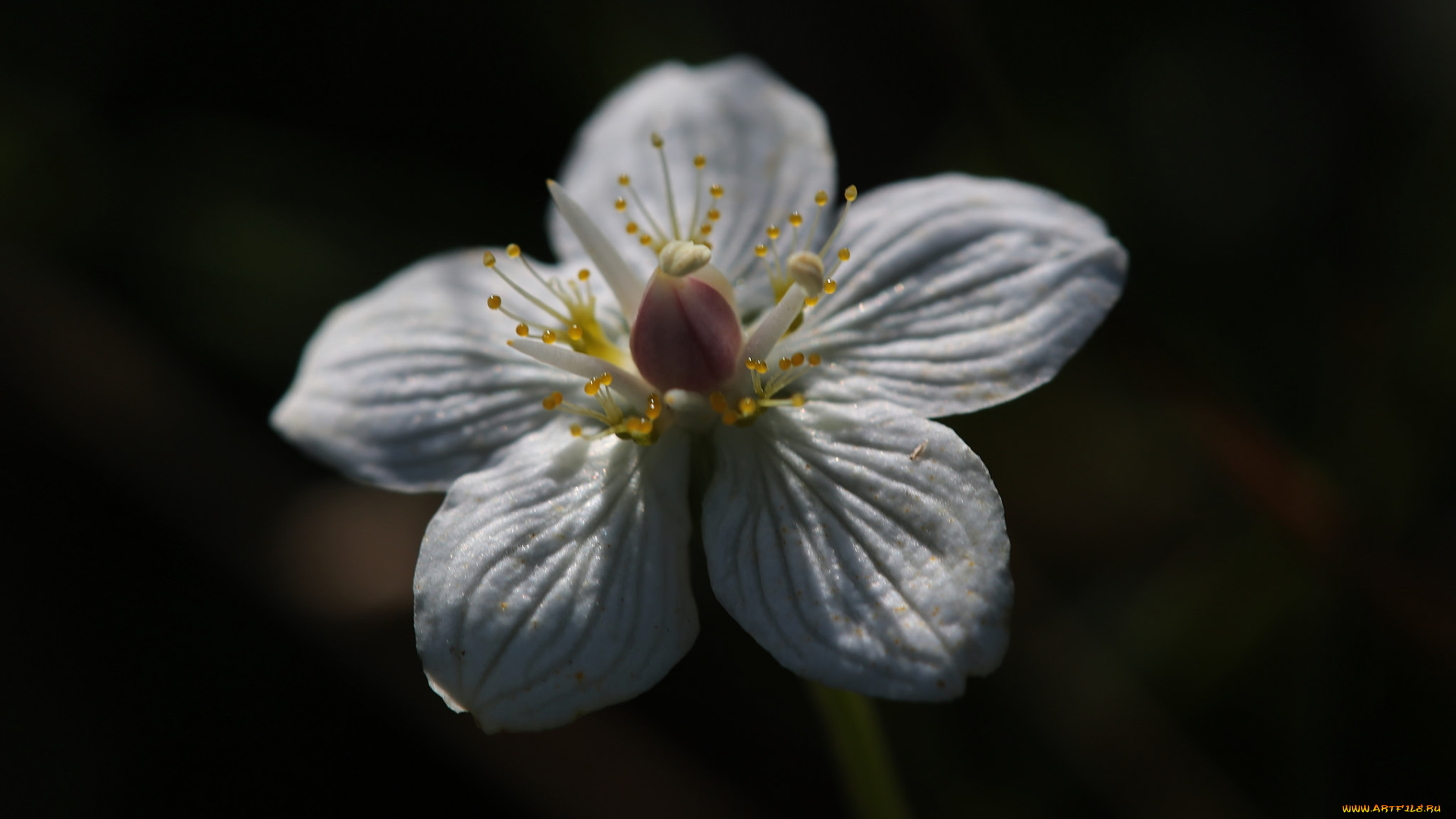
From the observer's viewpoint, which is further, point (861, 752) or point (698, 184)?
point (698, 184)

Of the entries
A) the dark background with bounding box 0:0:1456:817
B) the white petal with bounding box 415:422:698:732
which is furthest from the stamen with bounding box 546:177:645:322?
the dark background with bounding box 0:0:1456:817

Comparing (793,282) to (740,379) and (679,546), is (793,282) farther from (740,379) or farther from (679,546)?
(679,546)

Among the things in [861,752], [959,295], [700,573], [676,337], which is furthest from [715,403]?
[700,573]

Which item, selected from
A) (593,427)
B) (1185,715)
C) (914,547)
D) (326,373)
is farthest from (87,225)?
(1185,715)

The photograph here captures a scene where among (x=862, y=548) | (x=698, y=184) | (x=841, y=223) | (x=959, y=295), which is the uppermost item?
(x=698, y=184)

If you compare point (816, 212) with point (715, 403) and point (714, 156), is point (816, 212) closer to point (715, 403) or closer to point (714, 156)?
point (714, 156)

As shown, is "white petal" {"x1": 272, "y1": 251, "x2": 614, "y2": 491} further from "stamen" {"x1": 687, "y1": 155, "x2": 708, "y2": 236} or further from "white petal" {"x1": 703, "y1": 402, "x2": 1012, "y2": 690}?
"white petal" {"x1": 703, "y1": 402, "x2": 1012, "y2": 690}
